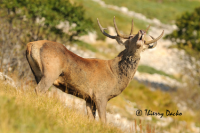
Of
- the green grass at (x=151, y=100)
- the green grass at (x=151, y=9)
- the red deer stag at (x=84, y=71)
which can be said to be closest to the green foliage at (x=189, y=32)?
the green grass at (x=151, y=100)

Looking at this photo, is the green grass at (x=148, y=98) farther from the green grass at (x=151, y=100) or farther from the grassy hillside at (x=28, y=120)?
the grassy hillside at (x=28, y=120)

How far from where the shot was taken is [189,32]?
18.6 metres

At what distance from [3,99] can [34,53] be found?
202 centimetres

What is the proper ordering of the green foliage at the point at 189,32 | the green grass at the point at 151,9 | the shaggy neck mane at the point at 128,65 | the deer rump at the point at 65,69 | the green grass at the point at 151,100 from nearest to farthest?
the deer rump at the point at 65,69
the shaggy neck mane at the point at 128,65
the green grass at the point at 151,100
the green foliage at the point at 189,32
the green grass at the point at 151,9

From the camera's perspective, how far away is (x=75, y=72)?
18.4 ft

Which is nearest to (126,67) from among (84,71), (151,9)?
(84,71)

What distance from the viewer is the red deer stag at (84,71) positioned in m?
5.18

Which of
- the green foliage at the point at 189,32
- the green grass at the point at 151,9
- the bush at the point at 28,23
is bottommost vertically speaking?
the green grass at the point at 151,9

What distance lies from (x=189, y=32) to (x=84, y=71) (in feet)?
48.3

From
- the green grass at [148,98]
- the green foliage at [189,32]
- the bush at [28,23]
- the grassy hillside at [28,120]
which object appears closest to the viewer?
the grassy hillside at [28,120]

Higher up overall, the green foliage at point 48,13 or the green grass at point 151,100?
the green foliage at point 48,13

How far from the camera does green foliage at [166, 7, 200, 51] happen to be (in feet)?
61.2

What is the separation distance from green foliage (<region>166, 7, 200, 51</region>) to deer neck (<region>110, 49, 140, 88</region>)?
13746mm

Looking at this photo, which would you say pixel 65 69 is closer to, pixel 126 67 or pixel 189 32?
pixel 126 67
